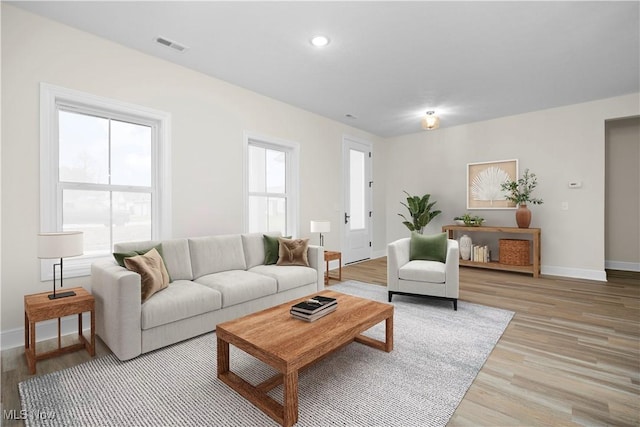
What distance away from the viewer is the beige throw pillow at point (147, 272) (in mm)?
2514

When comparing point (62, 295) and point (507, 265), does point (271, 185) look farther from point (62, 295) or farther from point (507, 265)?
point (507, 265)

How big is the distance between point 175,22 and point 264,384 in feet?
9.86

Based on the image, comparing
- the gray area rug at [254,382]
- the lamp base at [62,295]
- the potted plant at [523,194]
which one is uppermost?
the potted plant at [523,194]

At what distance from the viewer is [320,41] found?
9.82 feet

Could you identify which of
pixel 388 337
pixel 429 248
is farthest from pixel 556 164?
pixel 388 337

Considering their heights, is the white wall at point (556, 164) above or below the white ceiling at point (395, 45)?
below

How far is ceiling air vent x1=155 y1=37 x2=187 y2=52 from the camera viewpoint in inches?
118

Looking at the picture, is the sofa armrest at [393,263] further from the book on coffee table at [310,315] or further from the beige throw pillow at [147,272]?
the beige throw pillow at [147,272]

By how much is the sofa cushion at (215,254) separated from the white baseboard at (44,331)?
108 cm

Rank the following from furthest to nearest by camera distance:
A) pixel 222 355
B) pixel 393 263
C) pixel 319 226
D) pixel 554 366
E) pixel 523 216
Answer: pixel 523 216
pixel 319 226
pixel 393 263
pixel 554 366
pixel 222 355

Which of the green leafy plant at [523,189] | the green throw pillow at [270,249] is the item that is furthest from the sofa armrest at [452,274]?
the green leafy plant at [523,189]

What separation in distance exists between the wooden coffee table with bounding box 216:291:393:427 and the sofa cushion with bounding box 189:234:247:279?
4.31 feet

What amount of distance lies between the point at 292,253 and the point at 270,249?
0.29 metres

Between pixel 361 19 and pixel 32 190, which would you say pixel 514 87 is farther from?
pixel 32 190
